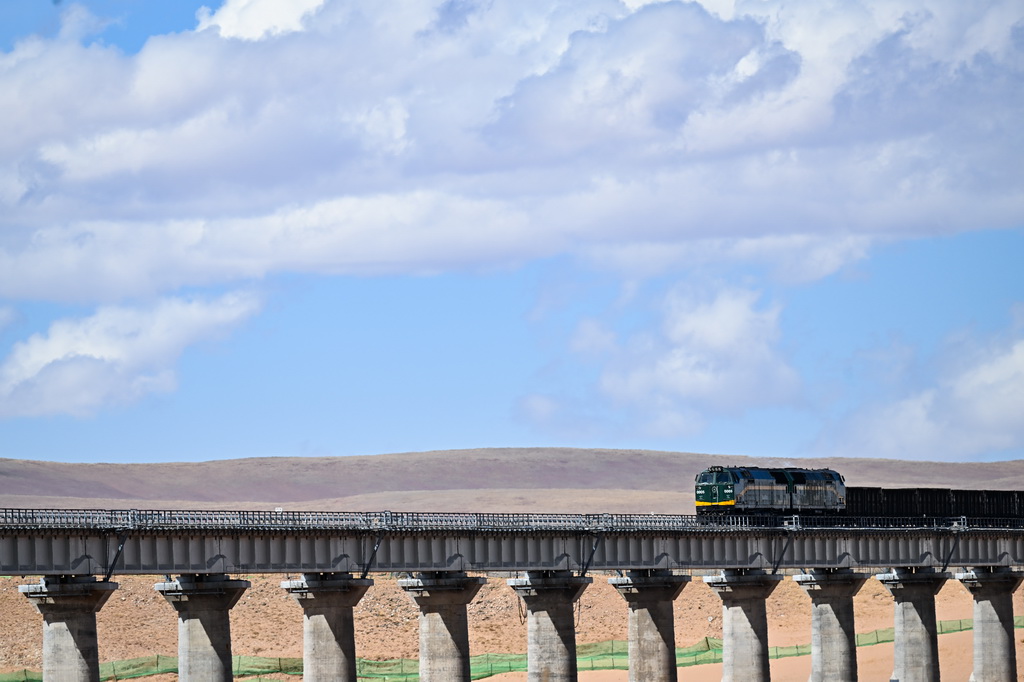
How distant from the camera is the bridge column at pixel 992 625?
4646 inches

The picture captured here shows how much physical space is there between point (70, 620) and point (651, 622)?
3534cm

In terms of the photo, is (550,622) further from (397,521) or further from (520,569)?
(397,521)

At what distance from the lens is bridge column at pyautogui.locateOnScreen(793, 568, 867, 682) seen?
10481cm

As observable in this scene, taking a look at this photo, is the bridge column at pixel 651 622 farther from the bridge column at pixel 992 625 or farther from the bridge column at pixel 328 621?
the bridge column at pixel 992 625

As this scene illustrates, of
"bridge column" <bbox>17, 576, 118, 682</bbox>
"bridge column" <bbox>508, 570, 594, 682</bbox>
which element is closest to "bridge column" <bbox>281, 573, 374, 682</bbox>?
"bridge column" <bbox>508, 570, 594, 682</bbox>

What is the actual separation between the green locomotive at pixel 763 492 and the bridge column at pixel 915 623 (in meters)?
6.61

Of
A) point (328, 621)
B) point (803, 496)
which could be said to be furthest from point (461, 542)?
point (803, 496)

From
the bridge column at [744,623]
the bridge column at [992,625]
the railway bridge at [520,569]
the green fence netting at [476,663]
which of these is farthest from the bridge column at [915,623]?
the green fence netting at [476,663]

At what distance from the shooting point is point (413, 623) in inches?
5935

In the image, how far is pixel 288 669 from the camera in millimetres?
128500

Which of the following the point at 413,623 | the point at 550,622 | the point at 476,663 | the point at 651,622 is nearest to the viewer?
the point at 550,622

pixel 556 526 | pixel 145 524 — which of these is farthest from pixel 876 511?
pixel 145 524

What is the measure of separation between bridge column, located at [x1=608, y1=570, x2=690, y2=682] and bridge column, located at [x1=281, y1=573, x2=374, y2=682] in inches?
716

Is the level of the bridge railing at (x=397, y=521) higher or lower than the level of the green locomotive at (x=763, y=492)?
lower
